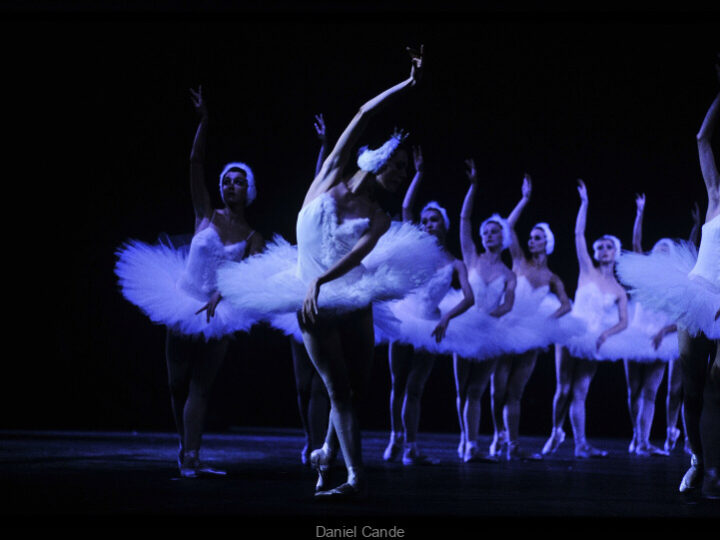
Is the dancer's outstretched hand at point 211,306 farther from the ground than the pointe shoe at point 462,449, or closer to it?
farther from the ground

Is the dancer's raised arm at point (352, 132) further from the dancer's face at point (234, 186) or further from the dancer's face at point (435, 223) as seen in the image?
the dancer's face at point (435, 223)

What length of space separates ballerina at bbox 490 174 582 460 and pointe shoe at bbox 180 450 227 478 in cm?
249

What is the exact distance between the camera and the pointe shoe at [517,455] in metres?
5.96

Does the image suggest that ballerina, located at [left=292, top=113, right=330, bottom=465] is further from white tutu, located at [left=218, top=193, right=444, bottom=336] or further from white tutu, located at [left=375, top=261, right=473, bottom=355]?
white tutu, located at [left=218, top=193, right=444, bottom=336]

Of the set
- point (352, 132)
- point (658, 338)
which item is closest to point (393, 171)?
point (352, 132)

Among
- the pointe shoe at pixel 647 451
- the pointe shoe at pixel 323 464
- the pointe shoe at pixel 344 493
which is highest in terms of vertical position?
the pointe shoe at pixel 323 464

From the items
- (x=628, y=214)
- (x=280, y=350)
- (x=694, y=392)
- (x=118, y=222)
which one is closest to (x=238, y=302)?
(x=694, y=392)

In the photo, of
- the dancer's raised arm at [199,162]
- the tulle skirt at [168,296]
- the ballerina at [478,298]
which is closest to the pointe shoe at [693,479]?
the ballerina at [478,298]

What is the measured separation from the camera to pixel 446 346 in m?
5.70

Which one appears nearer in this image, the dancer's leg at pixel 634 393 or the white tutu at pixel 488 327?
the white tutu at pixel 488 327

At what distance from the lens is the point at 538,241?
21.9 ft

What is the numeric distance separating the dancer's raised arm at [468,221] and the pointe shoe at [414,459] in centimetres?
143

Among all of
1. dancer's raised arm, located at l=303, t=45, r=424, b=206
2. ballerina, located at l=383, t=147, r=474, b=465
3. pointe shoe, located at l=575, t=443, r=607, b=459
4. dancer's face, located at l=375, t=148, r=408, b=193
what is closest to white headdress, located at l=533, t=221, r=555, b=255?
ballerina, located at l=383, t=147, r=474, b=465

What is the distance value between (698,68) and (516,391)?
2834mm
